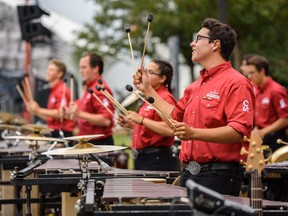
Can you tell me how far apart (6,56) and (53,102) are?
69.2ft

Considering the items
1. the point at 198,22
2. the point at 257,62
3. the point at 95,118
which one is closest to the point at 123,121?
A: the point at 95,118

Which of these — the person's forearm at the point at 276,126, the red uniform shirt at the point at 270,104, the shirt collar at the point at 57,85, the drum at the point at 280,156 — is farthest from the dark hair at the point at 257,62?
the drum at the point at 280,156

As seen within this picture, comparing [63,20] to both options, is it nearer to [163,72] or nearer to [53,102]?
[53,102]

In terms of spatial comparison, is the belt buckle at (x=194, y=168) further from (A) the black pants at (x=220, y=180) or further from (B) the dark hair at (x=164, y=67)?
(B) the dark hair at (x=164, y=67)

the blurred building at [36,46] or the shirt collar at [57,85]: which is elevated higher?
the blurred building at [36,46]

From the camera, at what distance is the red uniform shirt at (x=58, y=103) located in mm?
14495

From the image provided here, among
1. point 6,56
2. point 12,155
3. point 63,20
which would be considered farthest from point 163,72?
point 63,20

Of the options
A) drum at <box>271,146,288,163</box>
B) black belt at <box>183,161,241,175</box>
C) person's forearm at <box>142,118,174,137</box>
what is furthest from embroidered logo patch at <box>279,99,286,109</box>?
black belt at <box>183,161,241,175</box>

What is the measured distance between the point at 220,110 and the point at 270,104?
5740mm

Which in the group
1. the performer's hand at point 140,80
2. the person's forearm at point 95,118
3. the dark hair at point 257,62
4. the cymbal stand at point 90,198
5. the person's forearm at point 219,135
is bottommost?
the cymbal stand at point 90,198

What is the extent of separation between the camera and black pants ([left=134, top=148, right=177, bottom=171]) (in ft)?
34.8

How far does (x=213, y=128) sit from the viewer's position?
760 centimetres

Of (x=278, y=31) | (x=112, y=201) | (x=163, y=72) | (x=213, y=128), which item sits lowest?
(x=112, y=201)

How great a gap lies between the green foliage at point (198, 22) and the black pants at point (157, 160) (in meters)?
15.7
